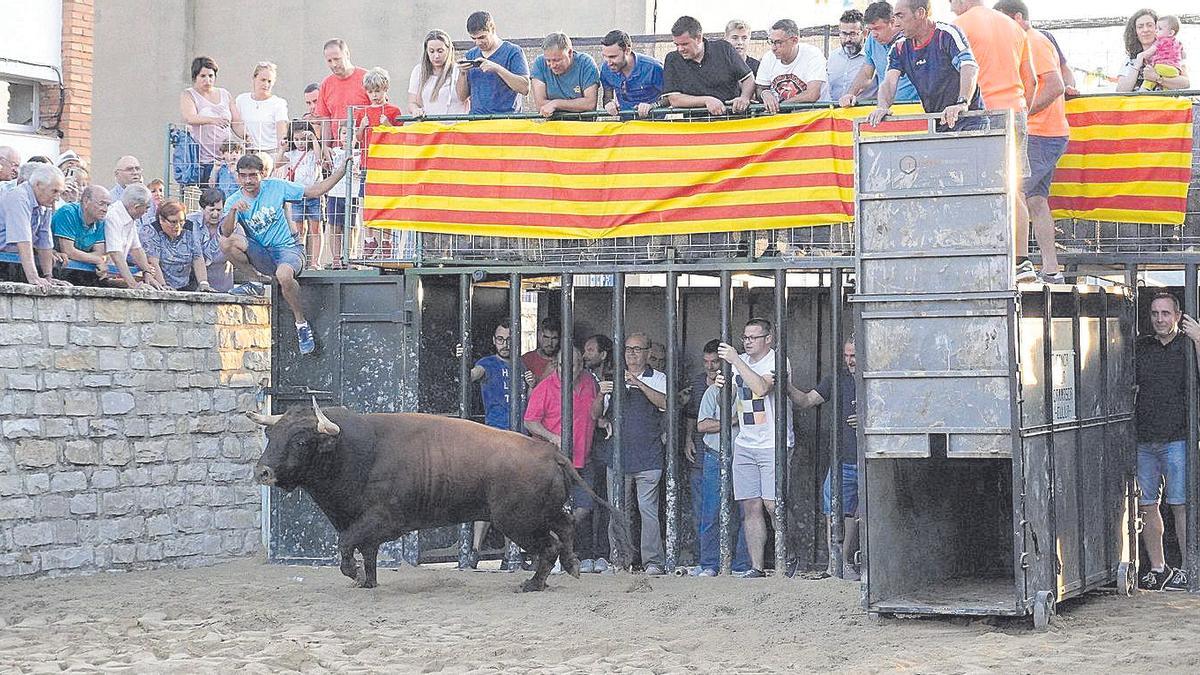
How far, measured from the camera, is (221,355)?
1524 centimetres

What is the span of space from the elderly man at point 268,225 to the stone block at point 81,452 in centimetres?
175

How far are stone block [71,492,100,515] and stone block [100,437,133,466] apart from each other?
1.03 ft

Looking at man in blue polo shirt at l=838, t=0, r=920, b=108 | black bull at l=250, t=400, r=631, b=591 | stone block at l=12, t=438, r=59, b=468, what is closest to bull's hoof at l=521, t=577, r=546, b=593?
black bull at l=250, t=400, r=631, b=591

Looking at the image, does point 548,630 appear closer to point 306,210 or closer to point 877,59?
point 877,59

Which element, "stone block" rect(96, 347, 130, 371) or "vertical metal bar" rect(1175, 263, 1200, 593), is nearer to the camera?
"vertical metal bar" rect(1175, 263, 1200, 593)

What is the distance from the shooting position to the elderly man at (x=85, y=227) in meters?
13.7

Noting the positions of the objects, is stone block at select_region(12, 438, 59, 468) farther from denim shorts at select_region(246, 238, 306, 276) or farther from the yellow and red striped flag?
the yellow and red striped flag

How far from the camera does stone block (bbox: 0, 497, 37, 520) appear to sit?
13.1 meters

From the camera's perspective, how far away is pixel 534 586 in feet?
41.0

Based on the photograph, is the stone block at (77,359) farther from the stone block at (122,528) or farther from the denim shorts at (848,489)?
the denim shorts at (848,489)

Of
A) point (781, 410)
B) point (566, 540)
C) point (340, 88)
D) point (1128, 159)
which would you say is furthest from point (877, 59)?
point (340, 88)

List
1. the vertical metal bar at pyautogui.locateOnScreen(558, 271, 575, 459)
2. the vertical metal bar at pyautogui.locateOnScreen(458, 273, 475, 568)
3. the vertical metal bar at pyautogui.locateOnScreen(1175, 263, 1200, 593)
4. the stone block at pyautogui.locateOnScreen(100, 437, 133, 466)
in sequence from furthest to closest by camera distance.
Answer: the stone block at pyautogui.locateOnScreen(100, 437, 133, 466)
the vertical metal bar at pyautogui.locateOnScreen(458, 273, 475, 568)
the vertical metal bar at pyautogui.locateOnScreen(558, 271, 575, 459)
the vertical metal bar at pyautogui.locateOnScreen(1175, 263, 1200, 593)

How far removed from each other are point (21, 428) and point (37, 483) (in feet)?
1.43

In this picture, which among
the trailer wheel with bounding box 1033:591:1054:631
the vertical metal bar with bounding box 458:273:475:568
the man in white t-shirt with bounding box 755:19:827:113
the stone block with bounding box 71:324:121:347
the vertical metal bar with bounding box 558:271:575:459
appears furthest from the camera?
the stone block with bounding box 71:324:121:347
